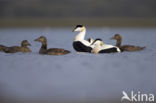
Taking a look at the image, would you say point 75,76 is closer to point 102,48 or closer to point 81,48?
point 102,48

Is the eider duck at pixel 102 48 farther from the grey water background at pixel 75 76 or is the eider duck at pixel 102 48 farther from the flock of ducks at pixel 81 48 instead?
the grey water background at pixel 75 76

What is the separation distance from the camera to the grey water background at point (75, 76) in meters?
5.66

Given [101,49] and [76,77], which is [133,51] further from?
[76,77]

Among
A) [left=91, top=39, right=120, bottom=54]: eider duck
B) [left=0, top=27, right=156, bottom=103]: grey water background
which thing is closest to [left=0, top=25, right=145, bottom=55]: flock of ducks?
[left=91, top=39, right=120, bottom=54]: eider duck

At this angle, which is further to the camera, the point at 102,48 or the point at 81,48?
the point at 81,48

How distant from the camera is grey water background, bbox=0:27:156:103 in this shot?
5.66 m

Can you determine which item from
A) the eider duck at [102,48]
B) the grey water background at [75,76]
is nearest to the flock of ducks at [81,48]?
the eider duck at [102,48]

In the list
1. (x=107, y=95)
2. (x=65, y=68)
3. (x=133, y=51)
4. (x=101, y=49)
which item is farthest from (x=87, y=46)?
(x=107, y=95)

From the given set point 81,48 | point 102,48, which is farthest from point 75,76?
point 81,48

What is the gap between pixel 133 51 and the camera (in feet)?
30.4

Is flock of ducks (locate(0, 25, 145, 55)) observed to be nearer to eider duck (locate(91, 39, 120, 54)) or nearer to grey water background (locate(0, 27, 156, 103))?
eider duck (locate(91, 39, 120, 54))

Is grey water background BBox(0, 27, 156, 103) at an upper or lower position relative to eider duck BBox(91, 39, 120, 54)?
lower

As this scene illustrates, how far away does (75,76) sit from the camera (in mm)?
6848

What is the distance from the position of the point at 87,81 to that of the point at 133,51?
3003 mm
